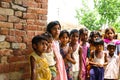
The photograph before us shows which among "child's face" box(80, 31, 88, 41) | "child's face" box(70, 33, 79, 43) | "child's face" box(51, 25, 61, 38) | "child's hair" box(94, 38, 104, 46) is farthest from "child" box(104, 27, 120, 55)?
"child's face" box(51, 25, 61, 38)

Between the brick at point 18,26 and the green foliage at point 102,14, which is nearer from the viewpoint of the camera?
the brick at point 18,26

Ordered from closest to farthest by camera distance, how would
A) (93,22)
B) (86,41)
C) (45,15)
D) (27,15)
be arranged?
(27,15), (45,15), (86,41), (93,22)

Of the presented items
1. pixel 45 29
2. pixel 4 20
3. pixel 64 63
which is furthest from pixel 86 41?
pixel 4 20

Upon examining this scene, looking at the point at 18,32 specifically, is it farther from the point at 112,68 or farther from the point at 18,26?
the point at 112,68

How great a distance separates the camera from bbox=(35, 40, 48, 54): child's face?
3742 millimetres

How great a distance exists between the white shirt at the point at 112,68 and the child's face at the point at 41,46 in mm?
1852

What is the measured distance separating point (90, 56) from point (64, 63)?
73 centimetres

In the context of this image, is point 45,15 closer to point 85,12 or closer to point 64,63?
point 64,63

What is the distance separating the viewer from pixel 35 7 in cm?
411

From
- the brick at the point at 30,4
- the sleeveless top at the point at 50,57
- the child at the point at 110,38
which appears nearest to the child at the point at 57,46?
the sleeveless top at the point at 50,57

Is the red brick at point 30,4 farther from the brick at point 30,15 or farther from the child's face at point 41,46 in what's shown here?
the child's face at point 41,46

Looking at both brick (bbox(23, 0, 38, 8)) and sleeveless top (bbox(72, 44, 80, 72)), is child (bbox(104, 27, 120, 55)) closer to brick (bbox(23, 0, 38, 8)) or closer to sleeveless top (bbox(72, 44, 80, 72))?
sleeveless top (bbox(72, 44, 80, 72))

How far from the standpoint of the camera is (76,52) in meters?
4.78

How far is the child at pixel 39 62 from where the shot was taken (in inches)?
145
